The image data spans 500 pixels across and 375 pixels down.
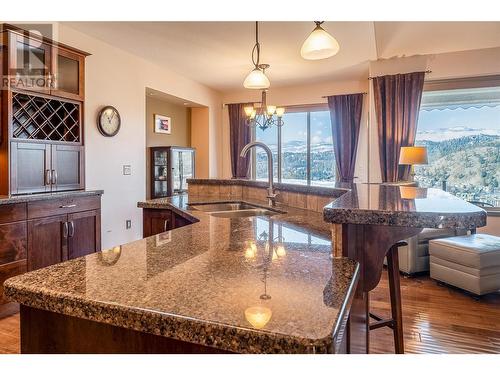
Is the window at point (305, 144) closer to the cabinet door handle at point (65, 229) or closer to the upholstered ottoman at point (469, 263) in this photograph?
the upholstered ottoman at point (469, 263)

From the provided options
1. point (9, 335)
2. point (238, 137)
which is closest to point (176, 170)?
point (238, 137)

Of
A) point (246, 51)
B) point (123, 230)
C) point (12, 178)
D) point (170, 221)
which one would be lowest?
point (123, 230)

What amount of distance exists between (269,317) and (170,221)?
221cm

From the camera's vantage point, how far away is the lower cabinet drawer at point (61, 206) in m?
2.87

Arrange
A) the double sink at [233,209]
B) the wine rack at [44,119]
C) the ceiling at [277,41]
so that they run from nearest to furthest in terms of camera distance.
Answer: the double sink at [233,209], the wine rack at [44,119], the ceiling at [277,41]

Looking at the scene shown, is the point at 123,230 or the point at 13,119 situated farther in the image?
the point at 123,230

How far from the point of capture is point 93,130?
3998 mm

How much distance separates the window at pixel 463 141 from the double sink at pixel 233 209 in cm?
341

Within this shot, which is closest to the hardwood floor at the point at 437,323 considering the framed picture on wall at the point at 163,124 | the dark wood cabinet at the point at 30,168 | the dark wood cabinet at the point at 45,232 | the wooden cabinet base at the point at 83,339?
the dark wood cabinet at the point at 45,232

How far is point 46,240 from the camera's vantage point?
299 cm

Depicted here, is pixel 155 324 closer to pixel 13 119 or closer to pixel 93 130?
pixel 13 119

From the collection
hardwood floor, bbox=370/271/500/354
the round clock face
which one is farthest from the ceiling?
hardwood floor, bbox=370/271/500/354
